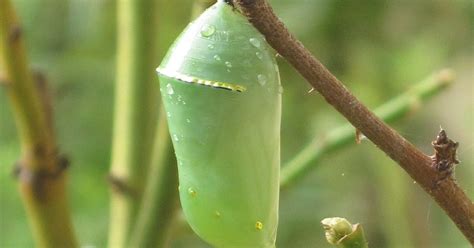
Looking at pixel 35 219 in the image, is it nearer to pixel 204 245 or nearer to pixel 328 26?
pixel 328 26

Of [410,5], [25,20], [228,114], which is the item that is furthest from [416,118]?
[228,114]

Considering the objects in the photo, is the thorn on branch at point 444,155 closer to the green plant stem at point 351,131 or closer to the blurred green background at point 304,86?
the green plant stem at point 351,131

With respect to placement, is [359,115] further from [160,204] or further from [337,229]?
[160,204]

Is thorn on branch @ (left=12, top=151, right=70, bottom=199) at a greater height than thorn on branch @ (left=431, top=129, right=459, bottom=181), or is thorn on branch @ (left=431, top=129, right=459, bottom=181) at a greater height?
thorn on branch @ (left=431, top=129, right=459, bottom=181)

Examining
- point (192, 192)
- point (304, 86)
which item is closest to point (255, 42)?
point (192, 192)

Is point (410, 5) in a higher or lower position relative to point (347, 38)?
higher

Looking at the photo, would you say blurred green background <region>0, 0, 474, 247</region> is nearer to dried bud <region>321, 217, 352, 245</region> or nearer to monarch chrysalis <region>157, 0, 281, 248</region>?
monarch chrysalis <region>157, 0, 281, 248</region>

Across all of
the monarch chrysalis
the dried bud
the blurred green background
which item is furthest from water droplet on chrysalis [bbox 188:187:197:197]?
the blurred green background
